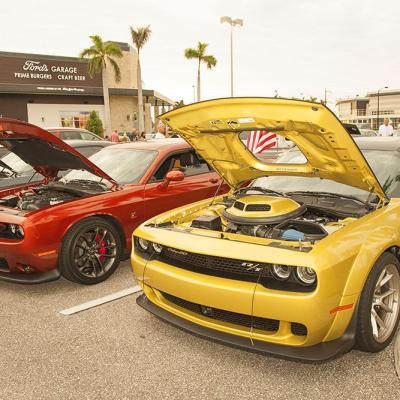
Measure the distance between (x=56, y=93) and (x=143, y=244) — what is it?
4085 centimetres

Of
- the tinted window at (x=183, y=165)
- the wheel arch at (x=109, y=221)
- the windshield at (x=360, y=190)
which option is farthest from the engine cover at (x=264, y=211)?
the tinted window at (x=183, y=165)

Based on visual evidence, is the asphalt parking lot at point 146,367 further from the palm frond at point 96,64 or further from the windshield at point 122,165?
the palm frond at point 96,64

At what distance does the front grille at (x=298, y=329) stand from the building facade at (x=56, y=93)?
3982cm

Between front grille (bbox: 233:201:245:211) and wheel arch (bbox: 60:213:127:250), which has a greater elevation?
front grille (bbox: 233:201:245:211)

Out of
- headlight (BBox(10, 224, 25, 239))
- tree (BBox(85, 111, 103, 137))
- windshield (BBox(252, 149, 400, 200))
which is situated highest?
tree (BBox(85, 111, 103, 137))

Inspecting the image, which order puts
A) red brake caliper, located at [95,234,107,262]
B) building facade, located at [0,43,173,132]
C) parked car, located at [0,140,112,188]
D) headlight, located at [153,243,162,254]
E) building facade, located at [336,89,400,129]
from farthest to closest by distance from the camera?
1. building facade, located at [336,89,400,129]
2. building facade, located at [0,43,173,132]
3. parked car, located at [0,140,112,188]
4. red brake caliper, located at [95,234,107,262]
5. headlight, located at [153,243,162,254]

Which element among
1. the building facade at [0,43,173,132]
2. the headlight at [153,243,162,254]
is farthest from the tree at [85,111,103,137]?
the headlight at [153,243,162,254]

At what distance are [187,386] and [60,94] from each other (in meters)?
42.3

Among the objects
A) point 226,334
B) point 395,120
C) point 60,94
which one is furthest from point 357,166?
point 395,120

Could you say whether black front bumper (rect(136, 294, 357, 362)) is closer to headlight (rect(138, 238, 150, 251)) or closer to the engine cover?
headlight (rect(138, 238, 150, 251))

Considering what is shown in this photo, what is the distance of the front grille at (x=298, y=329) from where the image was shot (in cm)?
284

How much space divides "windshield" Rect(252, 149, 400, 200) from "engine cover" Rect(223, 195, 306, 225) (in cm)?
56

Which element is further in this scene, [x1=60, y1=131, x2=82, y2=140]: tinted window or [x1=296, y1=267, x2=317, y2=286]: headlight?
[x1=60, y1=131, x2=82, y2=140]: tinted window

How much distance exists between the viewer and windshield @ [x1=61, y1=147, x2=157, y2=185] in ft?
18.9
